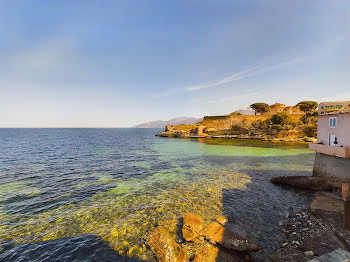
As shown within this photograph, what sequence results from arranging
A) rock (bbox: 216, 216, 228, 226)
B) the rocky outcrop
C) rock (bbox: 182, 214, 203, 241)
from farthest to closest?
the rocky outcrop < rock (bbox: 216, 216, 228, 226) < rock (bbox: 182, 214, 203, 241)

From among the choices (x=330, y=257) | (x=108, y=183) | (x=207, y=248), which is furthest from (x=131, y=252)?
(x=108, y=183)

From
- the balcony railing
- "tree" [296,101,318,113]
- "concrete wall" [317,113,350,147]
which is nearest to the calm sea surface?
the balcony railing

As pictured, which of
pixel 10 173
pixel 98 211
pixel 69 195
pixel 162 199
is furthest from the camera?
pixel 10 173

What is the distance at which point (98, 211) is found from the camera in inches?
487

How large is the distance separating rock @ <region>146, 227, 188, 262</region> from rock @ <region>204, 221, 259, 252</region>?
1824mm

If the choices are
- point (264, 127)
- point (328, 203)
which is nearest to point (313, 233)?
point (328, 203)

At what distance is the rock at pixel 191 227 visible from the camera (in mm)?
9133

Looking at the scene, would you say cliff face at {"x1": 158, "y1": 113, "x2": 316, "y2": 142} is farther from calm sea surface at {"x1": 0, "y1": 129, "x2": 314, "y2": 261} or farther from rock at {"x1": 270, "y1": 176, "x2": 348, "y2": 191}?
calm sea surface at {"x1": 0, "y1": 129, "x2": 314, "y2": 261}

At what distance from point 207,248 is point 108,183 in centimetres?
1394

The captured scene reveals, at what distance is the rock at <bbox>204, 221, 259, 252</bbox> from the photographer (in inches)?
318

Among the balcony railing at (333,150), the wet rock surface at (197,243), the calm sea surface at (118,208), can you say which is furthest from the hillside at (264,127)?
the wet rock surface at (197,243)

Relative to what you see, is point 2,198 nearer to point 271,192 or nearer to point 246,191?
point 246,191

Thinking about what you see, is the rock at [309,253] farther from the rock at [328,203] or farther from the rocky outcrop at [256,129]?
the rocky outcrop at [256,129]

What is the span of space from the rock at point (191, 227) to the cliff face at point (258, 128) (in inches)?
2770
